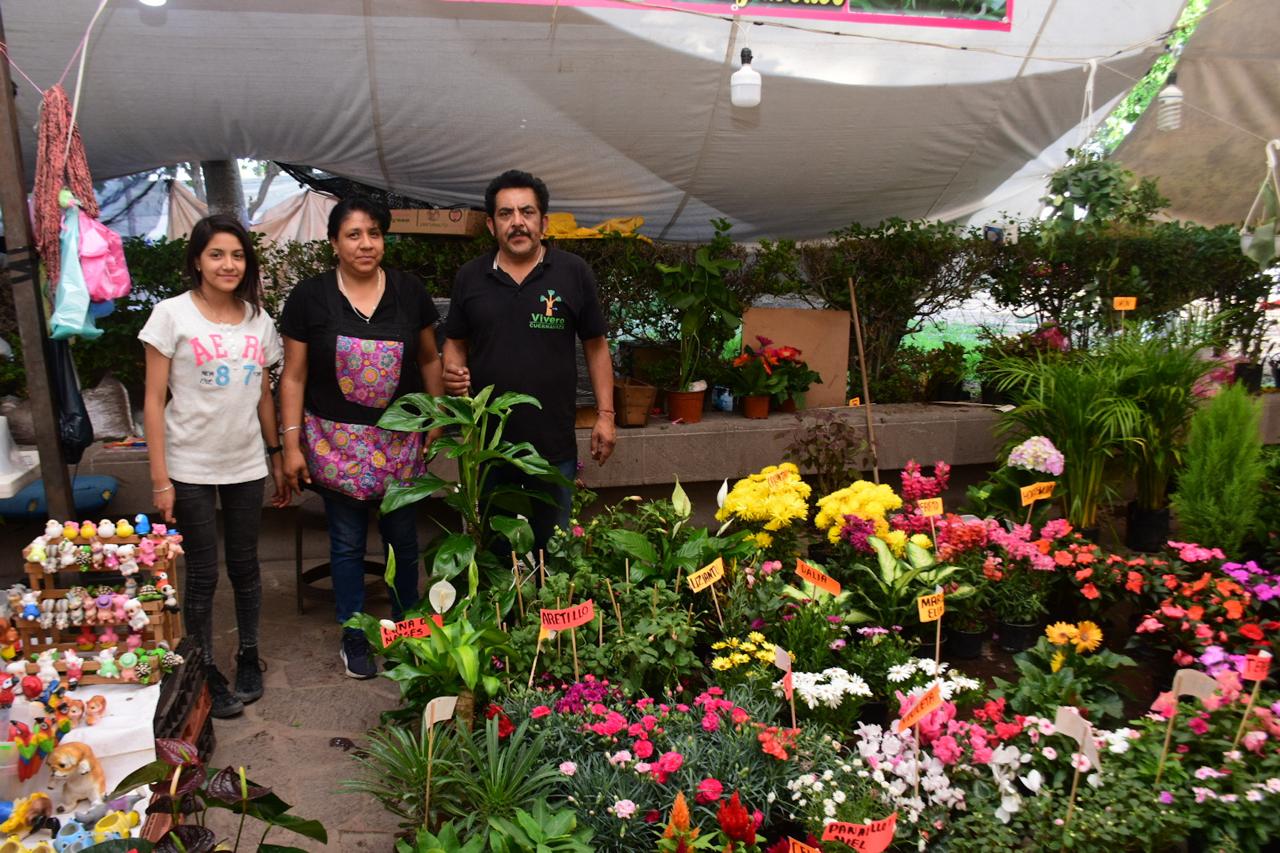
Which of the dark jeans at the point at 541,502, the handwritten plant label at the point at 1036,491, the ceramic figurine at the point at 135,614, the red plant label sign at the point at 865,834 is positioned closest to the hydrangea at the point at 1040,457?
the handwritten plant label at the point at 1036,491

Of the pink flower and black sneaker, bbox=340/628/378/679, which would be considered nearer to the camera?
the pink flower

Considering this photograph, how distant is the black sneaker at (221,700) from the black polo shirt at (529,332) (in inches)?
52.7

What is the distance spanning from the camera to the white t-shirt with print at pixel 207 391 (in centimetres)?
296

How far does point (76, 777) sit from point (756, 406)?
4.06m

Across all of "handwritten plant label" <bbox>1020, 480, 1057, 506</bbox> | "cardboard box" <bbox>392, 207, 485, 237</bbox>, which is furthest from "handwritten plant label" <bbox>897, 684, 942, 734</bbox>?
"cardboard box" <bbox>392, 207, 485, 237</bbox>

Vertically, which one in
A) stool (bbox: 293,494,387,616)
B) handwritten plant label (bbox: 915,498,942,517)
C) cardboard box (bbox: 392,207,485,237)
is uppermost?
cardboard box (bbox: 392,207,485,237)

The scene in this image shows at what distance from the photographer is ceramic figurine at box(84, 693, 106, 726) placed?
7.72ft

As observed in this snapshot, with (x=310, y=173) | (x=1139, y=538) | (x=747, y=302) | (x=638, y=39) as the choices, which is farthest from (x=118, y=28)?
(x=1139, y=538)

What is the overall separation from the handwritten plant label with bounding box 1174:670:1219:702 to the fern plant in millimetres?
1675

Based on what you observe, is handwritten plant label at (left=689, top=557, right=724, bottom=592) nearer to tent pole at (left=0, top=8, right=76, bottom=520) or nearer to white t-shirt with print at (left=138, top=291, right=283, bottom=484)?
white t-shirt with print at (left=138, top=291, right=283, bottom=484)

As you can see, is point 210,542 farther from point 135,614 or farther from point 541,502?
point 541,502

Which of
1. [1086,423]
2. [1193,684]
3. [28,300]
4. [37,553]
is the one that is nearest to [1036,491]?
[1086,423]

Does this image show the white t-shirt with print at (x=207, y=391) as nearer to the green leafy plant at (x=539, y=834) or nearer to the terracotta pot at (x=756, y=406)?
the green leafy plant at (x=539, y=834)

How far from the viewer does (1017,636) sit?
338 centimetres
